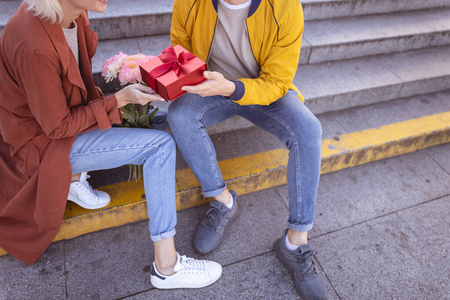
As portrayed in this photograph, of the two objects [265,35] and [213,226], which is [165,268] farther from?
[265,35]

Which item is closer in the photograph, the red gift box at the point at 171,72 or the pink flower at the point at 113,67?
the red gift box at the point at 171,72

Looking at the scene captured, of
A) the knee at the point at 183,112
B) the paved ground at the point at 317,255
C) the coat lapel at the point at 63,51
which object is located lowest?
the paved ground at the point at 317,255

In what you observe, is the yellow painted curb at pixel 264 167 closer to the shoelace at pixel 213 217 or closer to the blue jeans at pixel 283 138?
the shoelace at pixel 213 217

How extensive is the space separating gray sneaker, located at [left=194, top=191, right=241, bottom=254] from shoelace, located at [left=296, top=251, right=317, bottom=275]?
527mm

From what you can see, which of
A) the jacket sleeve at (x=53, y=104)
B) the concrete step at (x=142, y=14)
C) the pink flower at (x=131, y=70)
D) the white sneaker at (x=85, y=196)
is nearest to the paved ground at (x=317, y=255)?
the white sneaker at (x=85, y=196)

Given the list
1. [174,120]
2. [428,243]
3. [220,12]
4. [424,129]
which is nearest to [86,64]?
[174,120]

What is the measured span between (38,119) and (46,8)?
0.49m

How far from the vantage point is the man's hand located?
1726mm

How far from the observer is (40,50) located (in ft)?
4.57

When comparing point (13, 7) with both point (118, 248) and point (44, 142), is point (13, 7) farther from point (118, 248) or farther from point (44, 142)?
point (118, 248)

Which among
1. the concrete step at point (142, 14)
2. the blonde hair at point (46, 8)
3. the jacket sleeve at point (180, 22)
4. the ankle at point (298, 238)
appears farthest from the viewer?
the concrete step at point (142, 14)

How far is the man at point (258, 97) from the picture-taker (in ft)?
6.25

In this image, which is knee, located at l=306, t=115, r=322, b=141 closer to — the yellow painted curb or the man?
the man

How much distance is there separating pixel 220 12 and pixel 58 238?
5.79ft
